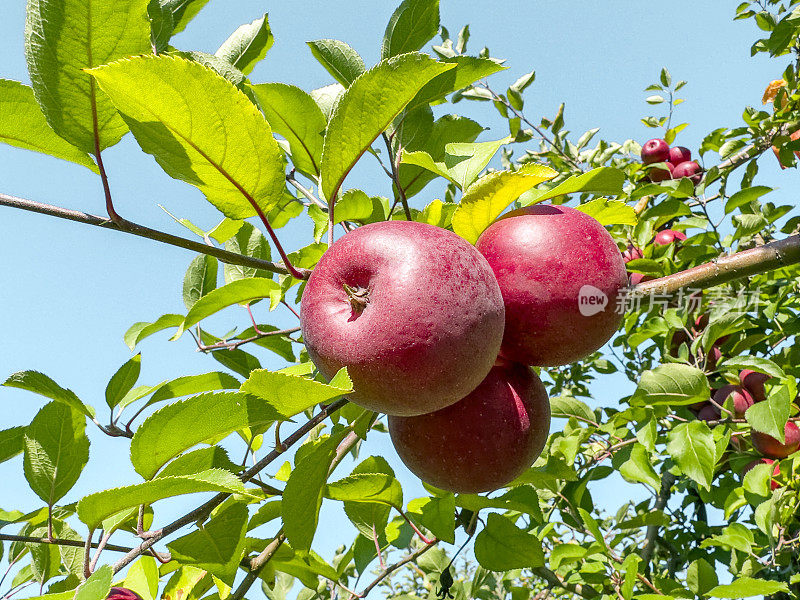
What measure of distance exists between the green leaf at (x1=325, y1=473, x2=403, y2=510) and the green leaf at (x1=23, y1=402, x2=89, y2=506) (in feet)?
1.54

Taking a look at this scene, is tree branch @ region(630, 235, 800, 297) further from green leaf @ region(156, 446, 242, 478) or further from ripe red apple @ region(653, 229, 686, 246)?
ripe red apple @ region(653, 229, 686, 246)

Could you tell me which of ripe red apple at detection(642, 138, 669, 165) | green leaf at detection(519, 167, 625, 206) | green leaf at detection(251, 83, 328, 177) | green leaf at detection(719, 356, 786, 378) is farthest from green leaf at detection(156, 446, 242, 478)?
ripe red apple at detection(642, 138, 669, 165)

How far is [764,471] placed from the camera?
1885mm

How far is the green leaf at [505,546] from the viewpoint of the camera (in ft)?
4.56

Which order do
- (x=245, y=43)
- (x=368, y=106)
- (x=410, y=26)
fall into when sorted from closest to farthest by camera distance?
(x=368, y=106) < (x=410, y=26) < (x=245, y=43)

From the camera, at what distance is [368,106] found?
86 cm

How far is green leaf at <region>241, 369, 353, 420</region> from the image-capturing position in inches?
28.1

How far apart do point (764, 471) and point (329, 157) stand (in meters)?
1.65

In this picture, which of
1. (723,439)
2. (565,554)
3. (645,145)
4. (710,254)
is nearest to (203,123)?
(723,439)

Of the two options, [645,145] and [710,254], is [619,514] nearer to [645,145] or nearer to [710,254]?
[710,254]

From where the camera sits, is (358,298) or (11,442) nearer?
(358,298)

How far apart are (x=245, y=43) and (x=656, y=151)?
3.07 metres

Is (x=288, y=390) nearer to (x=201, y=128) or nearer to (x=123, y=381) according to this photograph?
(x=201, y=128)

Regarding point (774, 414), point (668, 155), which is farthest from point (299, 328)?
point (668, 155)
